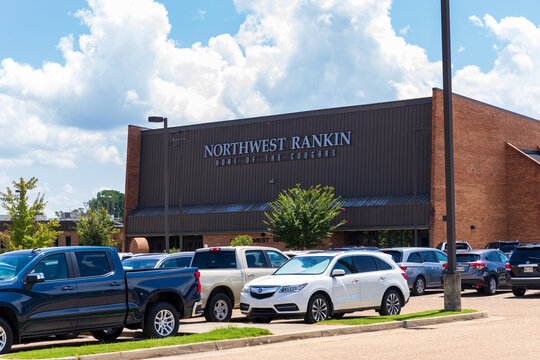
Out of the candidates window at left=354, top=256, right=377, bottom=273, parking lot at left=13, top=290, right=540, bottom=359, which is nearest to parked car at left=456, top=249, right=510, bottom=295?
parking lot at left=13, top=290, right=540, bottom=359

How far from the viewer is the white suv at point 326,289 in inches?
644

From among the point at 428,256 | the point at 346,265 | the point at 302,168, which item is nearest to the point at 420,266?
the point at 428,256

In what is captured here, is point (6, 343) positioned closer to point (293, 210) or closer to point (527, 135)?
point (293, 210)

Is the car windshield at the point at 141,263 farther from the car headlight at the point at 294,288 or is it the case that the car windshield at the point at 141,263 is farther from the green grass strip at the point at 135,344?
the green grass strip at the point at 135,344

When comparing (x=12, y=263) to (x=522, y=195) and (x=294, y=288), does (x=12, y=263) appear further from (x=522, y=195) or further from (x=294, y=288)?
(x=522, y=195)

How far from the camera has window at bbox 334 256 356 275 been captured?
57.7 feet

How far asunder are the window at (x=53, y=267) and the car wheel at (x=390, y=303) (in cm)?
804

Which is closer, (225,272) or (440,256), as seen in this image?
(225,272)

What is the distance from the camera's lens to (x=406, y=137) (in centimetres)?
5056

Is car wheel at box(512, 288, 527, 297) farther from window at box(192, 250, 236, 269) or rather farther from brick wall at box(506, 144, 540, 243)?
brick wall at box(506, 144, 540, 243)

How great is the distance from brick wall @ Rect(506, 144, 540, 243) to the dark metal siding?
9498 mm

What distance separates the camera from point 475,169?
52.2m

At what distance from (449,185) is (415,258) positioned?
9.01m

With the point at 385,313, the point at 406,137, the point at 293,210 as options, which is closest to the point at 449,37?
the point at 385,313
